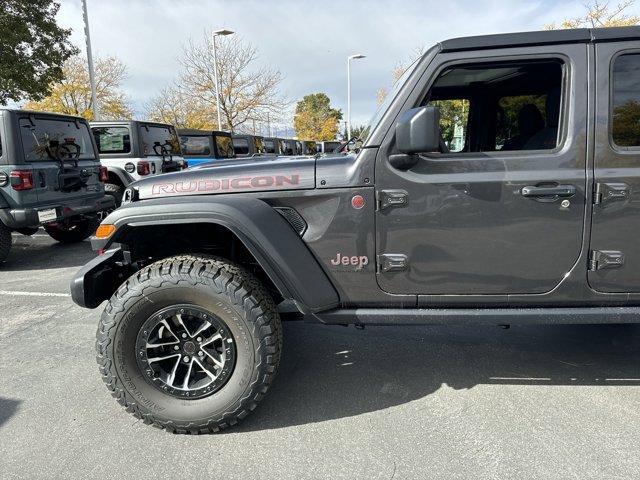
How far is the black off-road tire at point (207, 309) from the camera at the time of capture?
2324 millimetres

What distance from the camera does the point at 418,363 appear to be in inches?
124

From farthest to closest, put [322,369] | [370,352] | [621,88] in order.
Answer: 1. [370,352]
2. [322,369]
3. [621,88]

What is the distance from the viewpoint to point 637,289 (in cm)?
233

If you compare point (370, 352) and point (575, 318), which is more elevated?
point (575, 318)

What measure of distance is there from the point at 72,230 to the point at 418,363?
258 inches

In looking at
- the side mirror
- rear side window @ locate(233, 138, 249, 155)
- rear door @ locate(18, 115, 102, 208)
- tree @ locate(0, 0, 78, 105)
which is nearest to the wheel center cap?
the side mirror

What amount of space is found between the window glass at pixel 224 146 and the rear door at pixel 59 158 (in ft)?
17.1

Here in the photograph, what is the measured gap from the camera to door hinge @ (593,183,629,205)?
2229 millimetres

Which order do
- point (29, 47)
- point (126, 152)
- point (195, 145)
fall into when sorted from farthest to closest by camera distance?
point (29, 47) < point (195, 145) < point (126, 152)

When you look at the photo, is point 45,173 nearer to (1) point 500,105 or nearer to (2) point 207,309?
Result: (2) point 207,309

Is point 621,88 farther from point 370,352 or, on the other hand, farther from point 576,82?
point 370,352

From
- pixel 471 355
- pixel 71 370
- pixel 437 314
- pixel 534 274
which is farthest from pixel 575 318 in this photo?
pixel 71 370

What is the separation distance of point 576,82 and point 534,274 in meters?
1.00

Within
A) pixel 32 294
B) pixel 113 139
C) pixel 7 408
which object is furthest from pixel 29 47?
pixel 7 408
